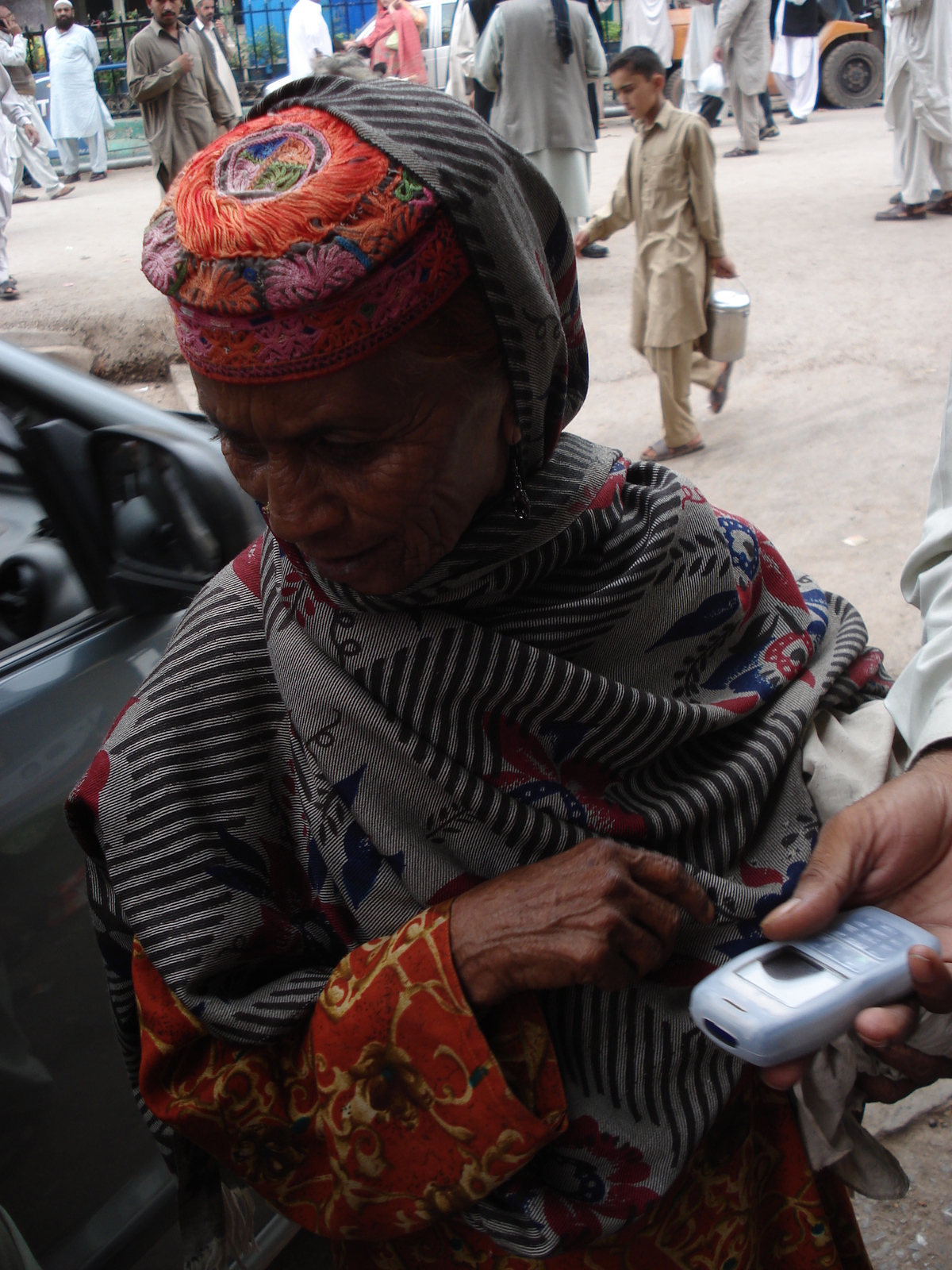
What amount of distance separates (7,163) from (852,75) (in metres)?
→ 13.3

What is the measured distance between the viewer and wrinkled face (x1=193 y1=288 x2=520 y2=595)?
37.6 inches

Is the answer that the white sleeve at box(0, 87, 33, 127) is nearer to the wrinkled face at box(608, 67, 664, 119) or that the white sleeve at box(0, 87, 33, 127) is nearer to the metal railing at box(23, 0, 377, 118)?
the metal railing at box(23, 0, 377, 118)

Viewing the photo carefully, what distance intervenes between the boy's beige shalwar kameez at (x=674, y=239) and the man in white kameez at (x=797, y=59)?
12.4 meters

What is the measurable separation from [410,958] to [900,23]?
34.5ft

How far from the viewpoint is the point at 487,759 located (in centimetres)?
110

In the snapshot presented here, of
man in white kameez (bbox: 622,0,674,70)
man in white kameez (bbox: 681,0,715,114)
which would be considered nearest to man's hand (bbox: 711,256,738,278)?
man in white kameez (bbox: 681,0,715,114)

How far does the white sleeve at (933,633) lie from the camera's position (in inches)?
51.2

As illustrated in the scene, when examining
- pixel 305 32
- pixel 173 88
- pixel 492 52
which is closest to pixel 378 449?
pixel 492 52

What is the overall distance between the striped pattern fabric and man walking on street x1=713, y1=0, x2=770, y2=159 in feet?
44.9

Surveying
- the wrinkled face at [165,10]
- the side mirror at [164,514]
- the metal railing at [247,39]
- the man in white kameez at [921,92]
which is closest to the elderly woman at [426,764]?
the side mirror at [164,514]

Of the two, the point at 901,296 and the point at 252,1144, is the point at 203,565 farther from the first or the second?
the point at 901,296

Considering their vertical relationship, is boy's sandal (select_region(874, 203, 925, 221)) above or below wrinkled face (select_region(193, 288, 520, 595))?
below

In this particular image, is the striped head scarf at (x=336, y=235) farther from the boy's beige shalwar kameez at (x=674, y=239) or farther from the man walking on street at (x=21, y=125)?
the man walking on street at (x=21, y=125)

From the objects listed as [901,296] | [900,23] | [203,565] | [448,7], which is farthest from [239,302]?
[448,7]
